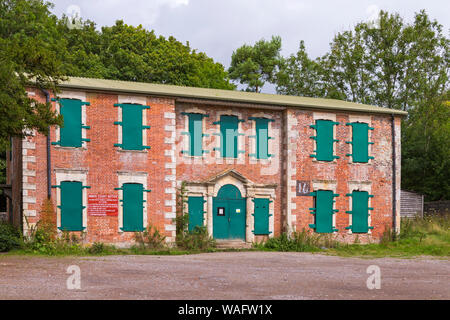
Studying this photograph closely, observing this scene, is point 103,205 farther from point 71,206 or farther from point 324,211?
point 324,211

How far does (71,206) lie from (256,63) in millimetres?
32732

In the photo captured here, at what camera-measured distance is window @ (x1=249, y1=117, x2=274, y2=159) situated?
76.0ft

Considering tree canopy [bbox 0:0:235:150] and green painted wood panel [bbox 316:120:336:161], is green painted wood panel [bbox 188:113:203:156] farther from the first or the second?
tree canopy [bbox 0:0:235:150]

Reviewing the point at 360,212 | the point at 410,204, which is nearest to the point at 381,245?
the point at 360,212

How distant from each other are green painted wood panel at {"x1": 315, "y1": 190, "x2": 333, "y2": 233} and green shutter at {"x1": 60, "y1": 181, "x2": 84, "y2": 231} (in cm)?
924

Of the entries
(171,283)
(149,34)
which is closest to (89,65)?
(149,34)

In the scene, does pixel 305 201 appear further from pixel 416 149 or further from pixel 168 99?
pixel 416 149

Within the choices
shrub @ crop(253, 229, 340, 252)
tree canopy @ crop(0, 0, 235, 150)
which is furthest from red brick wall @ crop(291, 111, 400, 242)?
tree canopy @ crop(0, 0, 235, 150)

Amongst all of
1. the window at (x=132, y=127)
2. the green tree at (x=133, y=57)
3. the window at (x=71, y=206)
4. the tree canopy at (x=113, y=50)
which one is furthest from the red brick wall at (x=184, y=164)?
the green tree at (x=133, y=57)

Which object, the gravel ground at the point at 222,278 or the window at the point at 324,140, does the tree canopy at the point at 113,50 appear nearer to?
the window at the point at 324,140

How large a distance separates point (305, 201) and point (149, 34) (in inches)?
910

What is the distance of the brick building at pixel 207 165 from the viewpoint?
65.2 feet

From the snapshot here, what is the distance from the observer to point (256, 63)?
49.9m

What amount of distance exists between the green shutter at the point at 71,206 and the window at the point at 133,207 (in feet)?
4.95
